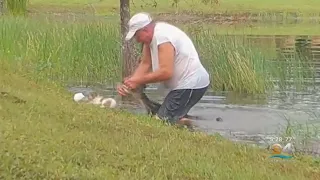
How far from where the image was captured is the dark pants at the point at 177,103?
9.74m

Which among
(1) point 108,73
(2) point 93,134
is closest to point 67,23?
(1) point 108,73

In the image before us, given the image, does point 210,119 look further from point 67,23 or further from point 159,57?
point 67,23

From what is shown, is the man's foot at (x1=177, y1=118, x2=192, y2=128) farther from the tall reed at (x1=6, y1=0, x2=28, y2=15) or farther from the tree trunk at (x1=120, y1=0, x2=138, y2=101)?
the tall reed at (x1=6, y1=0, x2=28, y2=15)

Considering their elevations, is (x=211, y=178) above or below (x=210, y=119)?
above

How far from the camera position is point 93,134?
686 cm

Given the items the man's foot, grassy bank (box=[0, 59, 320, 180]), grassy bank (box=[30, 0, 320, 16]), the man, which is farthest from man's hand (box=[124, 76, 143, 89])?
grassy bank (box=[30, 0, 320, 16])

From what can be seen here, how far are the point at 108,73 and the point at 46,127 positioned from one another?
8.73 m

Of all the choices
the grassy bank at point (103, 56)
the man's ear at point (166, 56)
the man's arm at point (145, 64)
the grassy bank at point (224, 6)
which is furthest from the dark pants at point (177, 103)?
the grassy bank at point (224, 6)

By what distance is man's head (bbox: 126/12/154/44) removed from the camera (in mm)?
9233

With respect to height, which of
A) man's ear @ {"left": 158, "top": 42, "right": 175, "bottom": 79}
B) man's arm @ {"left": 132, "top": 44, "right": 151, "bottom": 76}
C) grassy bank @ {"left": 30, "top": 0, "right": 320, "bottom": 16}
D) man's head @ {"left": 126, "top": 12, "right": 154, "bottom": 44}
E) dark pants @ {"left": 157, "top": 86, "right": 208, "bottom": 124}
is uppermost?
Answer: man's head @ {"left": 126, "top": 12, "right": 154, "bottom": 44}

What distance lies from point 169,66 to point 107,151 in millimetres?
3261

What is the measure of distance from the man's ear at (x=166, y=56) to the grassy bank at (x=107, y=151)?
890mm

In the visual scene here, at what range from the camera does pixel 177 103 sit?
9.80m

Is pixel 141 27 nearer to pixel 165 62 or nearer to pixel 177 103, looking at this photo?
pixel 165 62
